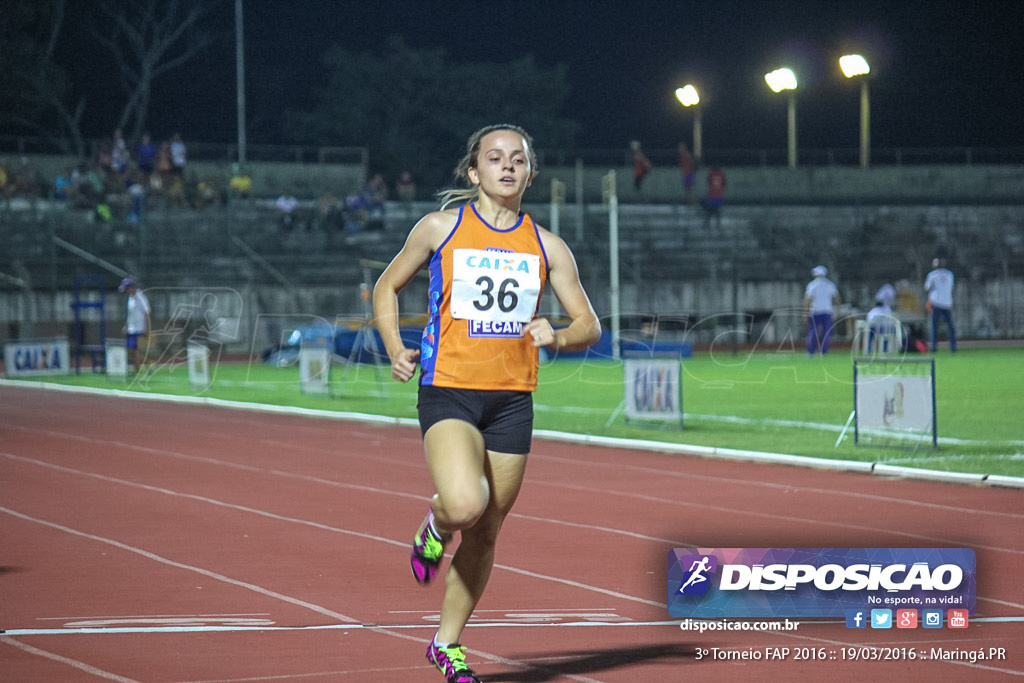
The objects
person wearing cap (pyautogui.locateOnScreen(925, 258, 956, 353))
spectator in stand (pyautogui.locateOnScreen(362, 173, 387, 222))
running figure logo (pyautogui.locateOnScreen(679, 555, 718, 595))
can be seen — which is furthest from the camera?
spectator in stand (pyautogui.locateOnScreen(362, 173, 387, 222))

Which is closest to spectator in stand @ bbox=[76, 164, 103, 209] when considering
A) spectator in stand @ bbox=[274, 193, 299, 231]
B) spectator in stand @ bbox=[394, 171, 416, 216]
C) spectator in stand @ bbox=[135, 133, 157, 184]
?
spectator in stand @ bbox=[135, 133, 157, 184]

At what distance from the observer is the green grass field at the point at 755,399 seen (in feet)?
47.6

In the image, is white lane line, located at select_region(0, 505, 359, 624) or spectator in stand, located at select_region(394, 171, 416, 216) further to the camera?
spectator in stand, located at select_region(394, 171, 416, 216)

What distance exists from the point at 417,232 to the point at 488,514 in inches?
43.1

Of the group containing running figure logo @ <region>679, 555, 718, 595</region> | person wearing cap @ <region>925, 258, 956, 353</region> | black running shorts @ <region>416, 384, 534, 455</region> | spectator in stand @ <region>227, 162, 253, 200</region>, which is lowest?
running figure logo @ <region>679, 555, 718, 595</region>

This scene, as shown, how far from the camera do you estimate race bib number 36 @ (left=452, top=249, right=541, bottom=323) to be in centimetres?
551

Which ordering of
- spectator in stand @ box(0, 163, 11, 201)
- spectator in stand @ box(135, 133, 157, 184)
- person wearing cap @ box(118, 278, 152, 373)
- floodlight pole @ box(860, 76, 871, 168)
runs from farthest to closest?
floodlight pole @ box(860, 76, 871, 168), spectator in stand @ box(135, 133, 157, 184), spectator in stand @ box(0, 163, 11, 201), person wearing cap @ box(118, 278, 152, 373)

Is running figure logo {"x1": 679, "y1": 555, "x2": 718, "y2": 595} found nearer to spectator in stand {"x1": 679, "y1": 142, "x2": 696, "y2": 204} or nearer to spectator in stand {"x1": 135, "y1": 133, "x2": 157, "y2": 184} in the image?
spectator in stand {"x1": 135, "y1": 133, "x2": 157, "y2": 184}

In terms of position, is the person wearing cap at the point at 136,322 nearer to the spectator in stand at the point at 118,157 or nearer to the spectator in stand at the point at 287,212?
the spectator in stand at the point at 287,212

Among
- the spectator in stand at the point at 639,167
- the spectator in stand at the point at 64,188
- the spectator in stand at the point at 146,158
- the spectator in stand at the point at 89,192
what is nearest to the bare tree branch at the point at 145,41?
the spectator in stand at the point at 146,158

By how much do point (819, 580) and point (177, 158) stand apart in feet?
120

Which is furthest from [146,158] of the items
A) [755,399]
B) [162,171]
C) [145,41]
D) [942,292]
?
[755,399]

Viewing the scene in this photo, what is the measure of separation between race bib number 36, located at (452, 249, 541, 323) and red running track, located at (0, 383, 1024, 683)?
1.39m

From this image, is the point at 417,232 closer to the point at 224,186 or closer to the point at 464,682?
the point at 464,682
